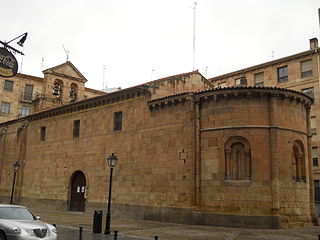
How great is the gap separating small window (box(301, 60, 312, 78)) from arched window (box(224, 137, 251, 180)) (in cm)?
2079

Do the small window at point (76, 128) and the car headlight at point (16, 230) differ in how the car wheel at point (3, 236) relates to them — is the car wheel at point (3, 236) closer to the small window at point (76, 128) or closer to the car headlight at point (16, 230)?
the car headlight at point (16, 230)

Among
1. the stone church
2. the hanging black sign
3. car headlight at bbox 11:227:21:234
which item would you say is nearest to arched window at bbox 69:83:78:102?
the stone church

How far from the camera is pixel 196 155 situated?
20.9 m

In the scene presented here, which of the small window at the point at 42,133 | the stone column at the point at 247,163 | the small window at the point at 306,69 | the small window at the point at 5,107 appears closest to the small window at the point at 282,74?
the small window at the point at 306,69

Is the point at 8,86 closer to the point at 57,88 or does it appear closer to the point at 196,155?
the point at 57,88

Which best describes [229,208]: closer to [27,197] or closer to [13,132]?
[27,197]

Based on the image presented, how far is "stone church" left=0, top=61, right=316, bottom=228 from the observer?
63.9ft

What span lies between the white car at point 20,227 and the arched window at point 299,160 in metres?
14.6

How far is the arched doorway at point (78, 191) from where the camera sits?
27594mm

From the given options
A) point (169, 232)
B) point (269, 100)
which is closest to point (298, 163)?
point (269, 100)

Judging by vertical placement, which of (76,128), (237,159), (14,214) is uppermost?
(76,128)

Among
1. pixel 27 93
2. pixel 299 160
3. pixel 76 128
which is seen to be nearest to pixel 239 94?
pixel 299 160

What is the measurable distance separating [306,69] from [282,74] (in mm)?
2590

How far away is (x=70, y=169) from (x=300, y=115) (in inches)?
661
